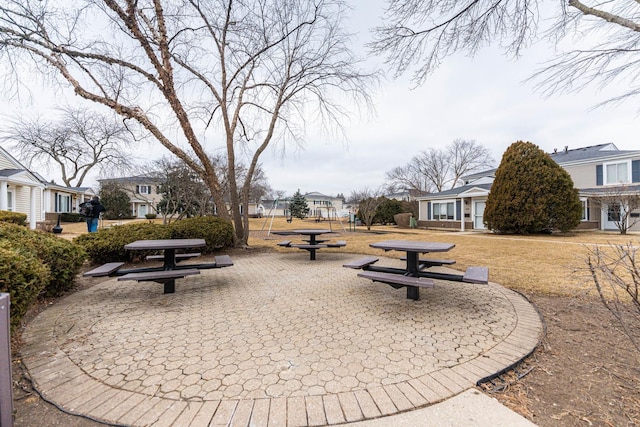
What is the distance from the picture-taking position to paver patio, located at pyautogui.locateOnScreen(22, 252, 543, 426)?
1872 millimetres

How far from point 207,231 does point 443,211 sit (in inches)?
790

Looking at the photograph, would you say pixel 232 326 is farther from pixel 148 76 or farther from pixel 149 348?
pixel 148 76

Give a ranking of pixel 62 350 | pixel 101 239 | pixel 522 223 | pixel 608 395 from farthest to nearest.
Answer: pixel 522 223 → pixel 101 239 → pixel 62 350 → pixel 608 395

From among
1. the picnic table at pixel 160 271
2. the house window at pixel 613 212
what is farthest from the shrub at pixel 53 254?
the house window at pixel 613 212

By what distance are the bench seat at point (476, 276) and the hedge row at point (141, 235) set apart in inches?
279

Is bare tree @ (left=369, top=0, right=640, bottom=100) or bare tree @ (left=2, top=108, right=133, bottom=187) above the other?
bare tree @ (left=2, top=108, right=133, bottom=187)

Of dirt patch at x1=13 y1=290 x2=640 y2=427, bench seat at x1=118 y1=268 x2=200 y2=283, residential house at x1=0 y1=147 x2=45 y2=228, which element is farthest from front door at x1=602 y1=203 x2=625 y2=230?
residential house at x1=0 y1=147 x2=45 y2=228

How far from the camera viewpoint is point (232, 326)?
10.6 feet

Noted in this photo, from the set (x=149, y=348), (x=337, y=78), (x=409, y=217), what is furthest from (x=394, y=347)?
(x=409, y=217)

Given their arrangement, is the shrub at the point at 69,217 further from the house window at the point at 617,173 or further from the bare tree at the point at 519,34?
the house window at the point at 617,173

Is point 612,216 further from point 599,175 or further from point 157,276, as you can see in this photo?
point 157,276

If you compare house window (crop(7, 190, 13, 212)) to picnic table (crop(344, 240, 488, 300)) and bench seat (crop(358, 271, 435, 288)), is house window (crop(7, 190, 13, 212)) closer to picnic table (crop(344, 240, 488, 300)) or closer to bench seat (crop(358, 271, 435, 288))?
picnic table (crop(344, 240, 488, 300))

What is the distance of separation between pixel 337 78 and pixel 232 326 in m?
9.14

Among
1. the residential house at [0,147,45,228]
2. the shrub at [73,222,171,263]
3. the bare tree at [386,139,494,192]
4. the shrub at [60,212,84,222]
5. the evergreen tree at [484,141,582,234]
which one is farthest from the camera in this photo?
the bare tree at [386,139,494,192]
